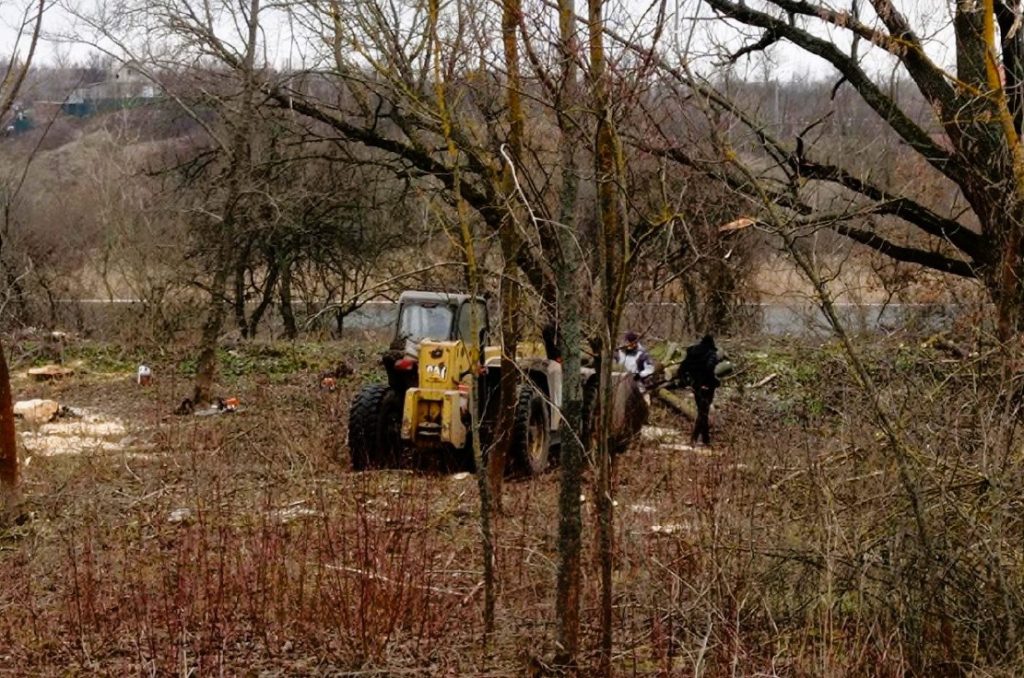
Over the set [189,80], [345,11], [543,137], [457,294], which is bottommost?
[457,294]

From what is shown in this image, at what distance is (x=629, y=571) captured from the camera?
7336mm

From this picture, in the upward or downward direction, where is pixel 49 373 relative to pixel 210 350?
downward

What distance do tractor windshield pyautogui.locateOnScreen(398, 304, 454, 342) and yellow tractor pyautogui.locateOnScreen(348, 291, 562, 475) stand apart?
0.03 ft

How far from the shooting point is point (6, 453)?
31.7ft

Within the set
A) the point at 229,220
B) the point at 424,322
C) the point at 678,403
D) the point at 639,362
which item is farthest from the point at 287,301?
the point at 424,322

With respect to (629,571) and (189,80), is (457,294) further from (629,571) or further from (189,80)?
(189,80)

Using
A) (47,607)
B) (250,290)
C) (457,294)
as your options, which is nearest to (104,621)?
(47,607)

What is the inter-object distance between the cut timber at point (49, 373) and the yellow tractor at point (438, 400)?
11343 mm

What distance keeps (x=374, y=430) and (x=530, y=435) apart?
160cm

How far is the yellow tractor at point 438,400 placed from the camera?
1205 centimetres

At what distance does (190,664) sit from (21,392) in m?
15.5

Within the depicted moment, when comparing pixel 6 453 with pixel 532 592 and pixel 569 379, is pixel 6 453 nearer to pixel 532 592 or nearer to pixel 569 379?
pixel 532 592

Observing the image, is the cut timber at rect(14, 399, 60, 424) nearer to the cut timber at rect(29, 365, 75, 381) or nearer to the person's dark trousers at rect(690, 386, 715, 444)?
the cut timber at rect(29, 365, 75, 381)

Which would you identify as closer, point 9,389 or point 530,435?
point 9,389
